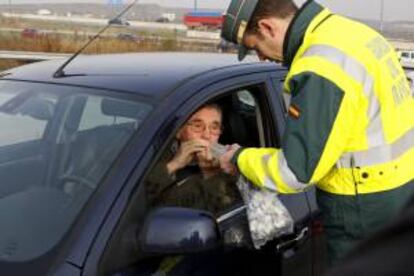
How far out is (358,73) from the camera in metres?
2.22

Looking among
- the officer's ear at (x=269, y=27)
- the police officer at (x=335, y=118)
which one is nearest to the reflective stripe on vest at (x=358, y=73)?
the police officer at (x=335, y=118)

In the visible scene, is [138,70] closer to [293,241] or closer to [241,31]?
[241,31]

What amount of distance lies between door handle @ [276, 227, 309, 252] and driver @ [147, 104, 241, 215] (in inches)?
8.9

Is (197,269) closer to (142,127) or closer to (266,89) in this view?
(142,127)

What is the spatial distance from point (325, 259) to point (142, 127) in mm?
1061

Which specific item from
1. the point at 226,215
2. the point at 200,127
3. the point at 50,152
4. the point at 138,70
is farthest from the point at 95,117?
the point at 226,215

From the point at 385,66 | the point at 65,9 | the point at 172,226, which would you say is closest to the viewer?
the point at 172,226

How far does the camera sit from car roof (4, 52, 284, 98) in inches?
98.3

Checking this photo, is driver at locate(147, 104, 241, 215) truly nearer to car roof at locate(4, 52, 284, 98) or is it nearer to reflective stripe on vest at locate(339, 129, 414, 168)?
car roof at locate(4, 52, 284, 98)

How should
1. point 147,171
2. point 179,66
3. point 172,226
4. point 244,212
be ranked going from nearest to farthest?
point 172,226 < point 147,171 < point 244,212 < point 179,66

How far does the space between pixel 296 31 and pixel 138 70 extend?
694mm

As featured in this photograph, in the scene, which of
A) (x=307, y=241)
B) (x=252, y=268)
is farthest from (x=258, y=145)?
(x=252, y=268)

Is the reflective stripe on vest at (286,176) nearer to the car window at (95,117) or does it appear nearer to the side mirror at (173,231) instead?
the side mirror at (173,231)

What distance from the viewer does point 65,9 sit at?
478 ft
